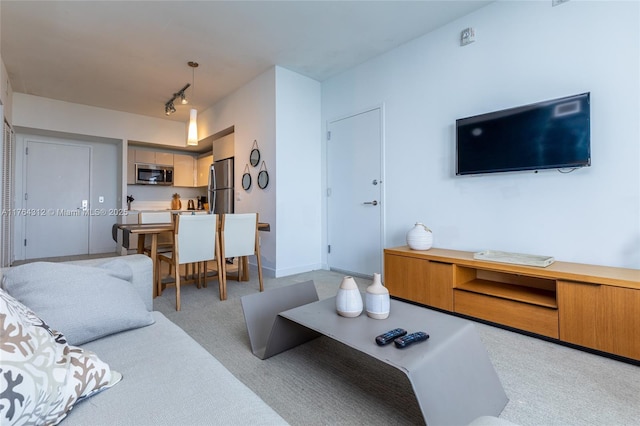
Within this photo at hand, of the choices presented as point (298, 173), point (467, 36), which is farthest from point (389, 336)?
point (298, 173)

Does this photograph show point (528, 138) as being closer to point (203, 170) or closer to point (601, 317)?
point (601, 317)

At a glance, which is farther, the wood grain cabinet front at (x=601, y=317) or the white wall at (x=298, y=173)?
the white wall at (x=298, y=173)

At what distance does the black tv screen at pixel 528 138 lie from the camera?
212 cm

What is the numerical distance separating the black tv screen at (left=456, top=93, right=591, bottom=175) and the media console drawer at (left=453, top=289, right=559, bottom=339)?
42.0 inches

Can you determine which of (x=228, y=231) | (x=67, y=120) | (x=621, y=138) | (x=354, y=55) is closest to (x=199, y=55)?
(x=354, y=55)

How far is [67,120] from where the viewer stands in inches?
193

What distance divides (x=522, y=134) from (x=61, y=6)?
13.7 ft

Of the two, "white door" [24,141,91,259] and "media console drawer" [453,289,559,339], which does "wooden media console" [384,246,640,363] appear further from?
"white door" [24,141,91,259]

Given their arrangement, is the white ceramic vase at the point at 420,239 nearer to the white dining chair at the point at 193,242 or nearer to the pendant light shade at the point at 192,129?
the white dining chair at the point at 193,242

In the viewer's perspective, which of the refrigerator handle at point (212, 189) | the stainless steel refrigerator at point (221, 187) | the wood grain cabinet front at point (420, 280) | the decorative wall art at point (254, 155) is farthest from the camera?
the refrigerator handle at point (212, 189)

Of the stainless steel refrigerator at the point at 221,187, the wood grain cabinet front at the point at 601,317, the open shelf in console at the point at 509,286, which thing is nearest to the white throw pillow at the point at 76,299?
the open shelf in console at the point at 509,286

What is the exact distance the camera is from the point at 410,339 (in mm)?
1174

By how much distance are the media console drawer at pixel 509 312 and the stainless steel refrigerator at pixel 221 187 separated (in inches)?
144

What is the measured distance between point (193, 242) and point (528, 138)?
299 cm
